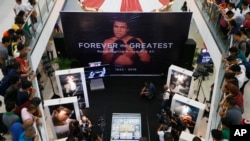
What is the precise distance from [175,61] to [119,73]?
7.93 ft

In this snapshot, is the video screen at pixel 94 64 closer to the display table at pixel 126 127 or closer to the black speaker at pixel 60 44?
the black speaker at pixel 60 44

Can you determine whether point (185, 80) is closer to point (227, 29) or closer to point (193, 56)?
point (193, 56)

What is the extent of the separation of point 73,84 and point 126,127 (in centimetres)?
248

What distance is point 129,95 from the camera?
12008 millimetres

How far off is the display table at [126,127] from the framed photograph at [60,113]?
146 centimetres

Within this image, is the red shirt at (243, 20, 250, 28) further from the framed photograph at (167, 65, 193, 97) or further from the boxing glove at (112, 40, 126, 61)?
the boxing glove at (112, 40, 126, 61)

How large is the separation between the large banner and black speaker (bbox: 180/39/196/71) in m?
0.15

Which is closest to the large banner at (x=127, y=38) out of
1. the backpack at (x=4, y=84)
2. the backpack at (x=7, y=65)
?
the backpack at (x=7, y=65)

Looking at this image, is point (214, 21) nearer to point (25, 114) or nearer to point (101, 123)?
point (101, 123)

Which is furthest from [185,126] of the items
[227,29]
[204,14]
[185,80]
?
→ [204,14]

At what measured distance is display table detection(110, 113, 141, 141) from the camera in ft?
32.3

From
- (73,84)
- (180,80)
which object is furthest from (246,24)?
(73,84)

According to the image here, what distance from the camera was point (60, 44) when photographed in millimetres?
12555

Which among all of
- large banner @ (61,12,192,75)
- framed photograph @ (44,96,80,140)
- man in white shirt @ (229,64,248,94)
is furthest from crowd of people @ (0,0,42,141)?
man in white shirt @ (229,64,248,94)
